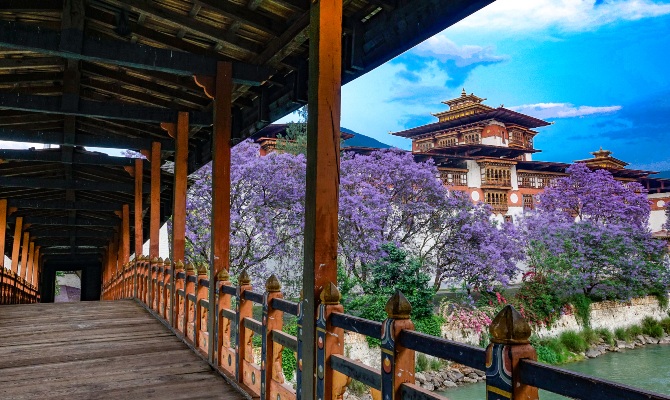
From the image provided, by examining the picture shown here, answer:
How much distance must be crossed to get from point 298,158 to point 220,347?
45.1 ft

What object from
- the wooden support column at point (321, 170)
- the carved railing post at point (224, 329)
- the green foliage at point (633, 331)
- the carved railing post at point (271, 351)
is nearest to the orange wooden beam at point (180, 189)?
the carved railing post at point (224, 329)

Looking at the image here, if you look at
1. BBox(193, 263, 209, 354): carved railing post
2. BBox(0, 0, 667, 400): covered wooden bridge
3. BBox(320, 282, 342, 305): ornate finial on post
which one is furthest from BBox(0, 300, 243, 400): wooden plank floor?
BBox(320, 282, 342, 305): ornate finial on post

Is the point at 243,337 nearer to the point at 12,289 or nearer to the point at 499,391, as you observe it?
the point at 499,391

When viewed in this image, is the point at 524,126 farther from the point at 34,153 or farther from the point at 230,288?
the point at 230,288

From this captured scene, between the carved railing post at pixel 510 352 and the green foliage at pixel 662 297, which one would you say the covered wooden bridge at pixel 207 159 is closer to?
the carved railing post at pixel 510 352

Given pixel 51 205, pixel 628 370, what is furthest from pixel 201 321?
pixel 628 370

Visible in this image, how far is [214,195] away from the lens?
597 cm

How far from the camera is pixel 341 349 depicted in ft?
10.7

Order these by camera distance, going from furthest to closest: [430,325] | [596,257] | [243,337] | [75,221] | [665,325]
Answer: [665,325] < [596,257] < [75,221] < [430,325] < [243,337]

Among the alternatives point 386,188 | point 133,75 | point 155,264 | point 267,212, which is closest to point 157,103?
point 133,75

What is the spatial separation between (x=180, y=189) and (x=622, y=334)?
67.9 ft

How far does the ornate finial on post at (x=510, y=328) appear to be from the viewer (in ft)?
5.77

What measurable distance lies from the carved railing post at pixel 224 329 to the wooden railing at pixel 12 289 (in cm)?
976

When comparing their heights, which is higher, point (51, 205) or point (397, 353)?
point (51, 205)
